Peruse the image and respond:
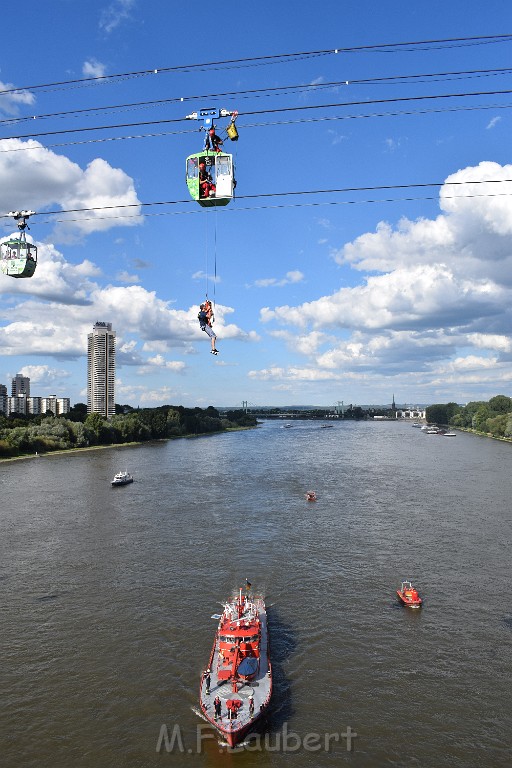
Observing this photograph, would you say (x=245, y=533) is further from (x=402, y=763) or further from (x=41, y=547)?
(x=402, y=763)

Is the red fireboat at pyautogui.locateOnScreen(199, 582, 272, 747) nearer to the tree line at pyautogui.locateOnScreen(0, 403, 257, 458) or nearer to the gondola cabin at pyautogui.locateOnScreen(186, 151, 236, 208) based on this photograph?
the gondola cabin at pyautogui.locateOnScreen(186, 151, 236, 208)

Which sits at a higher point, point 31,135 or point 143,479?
point 31,135

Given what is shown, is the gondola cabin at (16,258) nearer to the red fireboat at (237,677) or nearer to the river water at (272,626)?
the red fireboat at (237,677)

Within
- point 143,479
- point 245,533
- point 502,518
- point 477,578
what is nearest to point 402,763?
point 477,578

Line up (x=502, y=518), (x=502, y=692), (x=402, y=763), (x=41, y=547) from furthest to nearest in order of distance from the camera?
(x=502, y=518) < (x=41, y=547) < (x=502, y=692) < (x=402, y=763)

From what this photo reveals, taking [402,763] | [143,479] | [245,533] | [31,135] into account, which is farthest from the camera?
[143,479]

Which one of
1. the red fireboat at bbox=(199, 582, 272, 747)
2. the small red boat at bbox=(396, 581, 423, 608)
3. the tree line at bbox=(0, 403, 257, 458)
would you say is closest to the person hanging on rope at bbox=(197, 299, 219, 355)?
the red fireboat at bbox=(199, 582, 272, 747)
